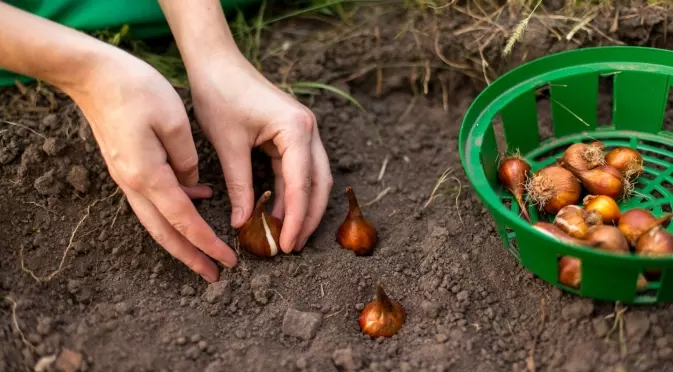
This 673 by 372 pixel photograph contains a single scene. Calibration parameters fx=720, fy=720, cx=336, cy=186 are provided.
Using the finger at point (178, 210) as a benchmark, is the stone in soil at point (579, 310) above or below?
below

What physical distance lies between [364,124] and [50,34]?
89 centimetres

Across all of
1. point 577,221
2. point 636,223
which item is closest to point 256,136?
point 577,221

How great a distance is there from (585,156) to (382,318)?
0.60m

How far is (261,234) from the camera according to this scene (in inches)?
59.5

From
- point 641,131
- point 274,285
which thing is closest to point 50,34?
point 274,285

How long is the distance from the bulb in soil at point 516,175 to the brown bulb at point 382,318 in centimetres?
36

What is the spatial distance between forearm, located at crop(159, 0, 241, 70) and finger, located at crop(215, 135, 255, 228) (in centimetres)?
21

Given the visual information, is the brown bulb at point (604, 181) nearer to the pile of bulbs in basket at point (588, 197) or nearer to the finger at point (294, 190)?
the pile of bulbs in basket at point (588, 197)

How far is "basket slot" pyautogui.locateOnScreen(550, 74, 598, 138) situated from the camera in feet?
5.46

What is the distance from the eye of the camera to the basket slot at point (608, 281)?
1.25 meters

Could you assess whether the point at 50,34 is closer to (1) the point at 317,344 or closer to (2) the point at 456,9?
(1) the point at 317,344

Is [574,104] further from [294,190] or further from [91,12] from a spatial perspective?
[91,12]

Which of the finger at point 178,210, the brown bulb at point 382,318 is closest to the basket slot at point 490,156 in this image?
the brown bulb at point 382,318

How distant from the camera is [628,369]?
128cm
